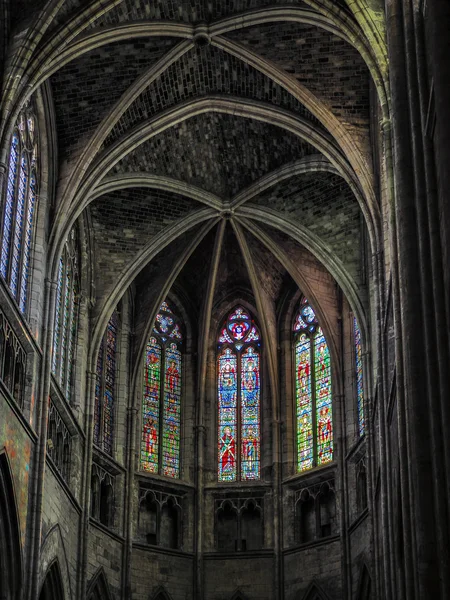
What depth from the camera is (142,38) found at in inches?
1168

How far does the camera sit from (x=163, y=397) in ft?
118

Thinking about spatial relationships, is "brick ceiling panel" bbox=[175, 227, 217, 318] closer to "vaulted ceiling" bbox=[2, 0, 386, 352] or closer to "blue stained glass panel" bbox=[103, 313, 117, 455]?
"vaulted ceiling" bbox=[2, 0, 386, 352]

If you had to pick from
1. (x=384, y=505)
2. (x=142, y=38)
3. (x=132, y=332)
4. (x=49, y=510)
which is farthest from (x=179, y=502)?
(x=142, y=38)

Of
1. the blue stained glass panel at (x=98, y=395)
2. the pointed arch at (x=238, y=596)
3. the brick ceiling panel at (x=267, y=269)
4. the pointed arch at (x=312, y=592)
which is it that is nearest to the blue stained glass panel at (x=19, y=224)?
the blue stained glass panel at (x=98, y=395)

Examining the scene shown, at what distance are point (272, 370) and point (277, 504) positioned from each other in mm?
3662

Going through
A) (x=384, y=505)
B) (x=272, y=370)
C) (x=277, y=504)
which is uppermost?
(x=272, y=370)

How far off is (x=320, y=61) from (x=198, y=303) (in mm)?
9188

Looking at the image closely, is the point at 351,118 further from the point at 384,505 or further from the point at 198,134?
the point at 384,505

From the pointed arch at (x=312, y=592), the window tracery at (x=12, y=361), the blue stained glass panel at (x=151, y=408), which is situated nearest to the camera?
the window tracery at (x=12, y=361)

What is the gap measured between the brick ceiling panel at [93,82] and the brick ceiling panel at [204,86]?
0.66 metres

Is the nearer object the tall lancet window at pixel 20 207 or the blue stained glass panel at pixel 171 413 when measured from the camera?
the tall lancet window at pixel 20 207

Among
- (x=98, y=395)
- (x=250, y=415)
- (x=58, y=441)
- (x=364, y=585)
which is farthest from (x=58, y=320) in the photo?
(x=364, y=585)

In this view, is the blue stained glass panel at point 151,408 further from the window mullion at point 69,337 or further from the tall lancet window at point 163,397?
the window mullion at point 69,337

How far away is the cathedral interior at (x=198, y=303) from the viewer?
90.0 ft
